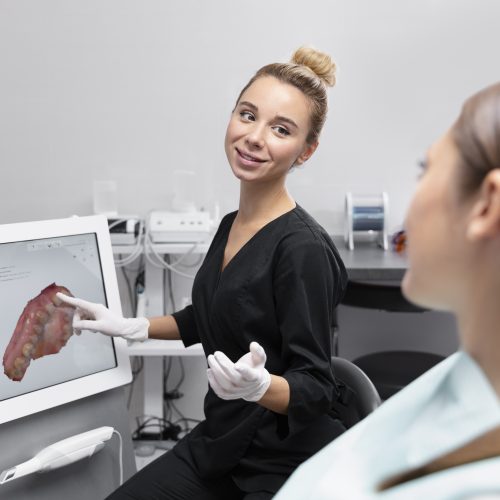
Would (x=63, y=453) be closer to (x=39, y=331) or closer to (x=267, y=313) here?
(x=39, y=331)

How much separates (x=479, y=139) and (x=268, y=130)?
790mm

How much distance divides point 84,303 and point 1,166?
136cm

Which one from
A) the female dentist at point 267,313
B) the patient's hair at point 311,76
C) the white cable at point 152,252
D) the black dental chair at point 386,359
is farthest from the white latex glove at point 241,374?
the white cable at point 152,252

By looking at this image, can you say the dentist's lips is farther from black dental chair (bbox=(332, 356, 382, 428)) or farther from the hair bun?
black dental chair (bbox=(332, 356, 382, 428))

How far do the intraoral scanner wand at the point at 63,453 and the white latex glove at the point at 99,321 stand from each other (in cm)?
20

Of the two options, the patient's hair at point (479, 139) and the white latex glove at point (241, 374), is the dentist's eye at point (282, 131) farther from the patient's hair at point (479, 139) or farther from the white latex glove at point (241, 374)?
the patient's hair at point (479, 139)

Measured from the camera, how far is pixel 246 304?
1.31 meters

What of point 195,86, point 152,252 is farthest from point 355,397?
point 195,86

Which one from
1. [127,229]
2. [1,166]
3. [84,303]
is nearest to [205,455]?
[84,303]

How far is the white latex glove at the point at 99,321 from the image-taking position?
138 centimetres

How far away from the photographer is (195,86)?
2539 millimetres

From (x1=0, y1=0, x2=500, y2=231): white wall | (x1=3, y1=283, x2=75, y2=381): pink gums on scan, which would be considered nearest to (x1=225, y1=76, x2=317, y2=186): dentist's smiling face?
(x1=3, y1=283, x2=75, y2=381): pink gums on scan

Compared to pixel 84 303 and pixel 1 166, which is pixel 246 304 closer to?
pixel 84 303

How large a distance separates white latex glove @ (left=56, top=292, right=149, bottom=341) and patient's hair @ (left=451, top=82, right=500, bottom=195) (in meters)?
0.94
